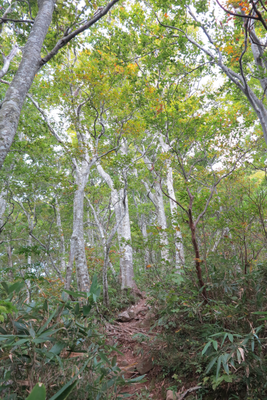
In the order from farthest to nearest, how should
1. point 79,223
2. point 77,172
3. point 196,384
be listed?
point 77,172 < point 79,223 < point 196,384

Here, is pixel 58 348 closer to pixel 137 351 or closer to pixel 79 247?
pixel 137 351

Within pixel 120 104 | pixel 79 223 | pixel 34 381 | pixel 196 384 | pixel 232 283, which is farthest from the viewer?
pixel 120 104

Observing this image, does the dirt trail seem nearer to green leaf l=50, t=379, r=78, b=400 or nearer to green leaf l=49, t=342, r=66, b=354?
green leaf l=49, t=342, r=66, b=354

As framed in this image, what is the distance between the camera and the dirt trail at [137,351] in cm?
284

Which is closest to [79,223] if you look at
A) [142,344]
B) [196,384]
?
[142,344]

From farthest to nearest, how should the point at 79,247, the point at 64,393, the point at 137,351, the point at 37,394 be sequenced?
1. the point at 79,247
2. the point at 137,351
3. the point at 64,393
4. the point at 37,394

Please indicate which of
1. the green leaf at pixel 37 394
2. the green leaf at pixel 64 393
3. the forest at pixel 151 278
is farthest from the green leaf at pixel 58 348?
the green leaf at pixel 37 394

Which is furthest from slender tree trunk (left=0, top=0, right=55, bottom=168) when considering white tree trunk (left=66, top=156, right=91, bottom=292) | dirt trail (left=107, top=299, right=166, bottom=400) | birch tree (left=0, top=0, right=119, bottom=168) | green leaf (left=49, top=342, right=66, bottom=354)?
white tree trunk (left=66, top=156, right=91, bottom=292)

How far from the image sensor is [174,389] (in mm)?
2557

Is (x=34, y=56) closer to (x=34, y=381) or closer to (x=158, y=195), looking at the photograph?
(x=34, y=381)

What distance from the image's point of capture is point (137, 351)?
3816 millimetres

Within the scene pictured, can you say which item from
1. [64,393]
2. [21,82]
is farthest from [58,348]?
[21,82]

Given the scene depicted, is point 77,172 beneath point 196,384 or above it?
above

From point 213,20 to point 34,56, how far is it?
14.4 feet
